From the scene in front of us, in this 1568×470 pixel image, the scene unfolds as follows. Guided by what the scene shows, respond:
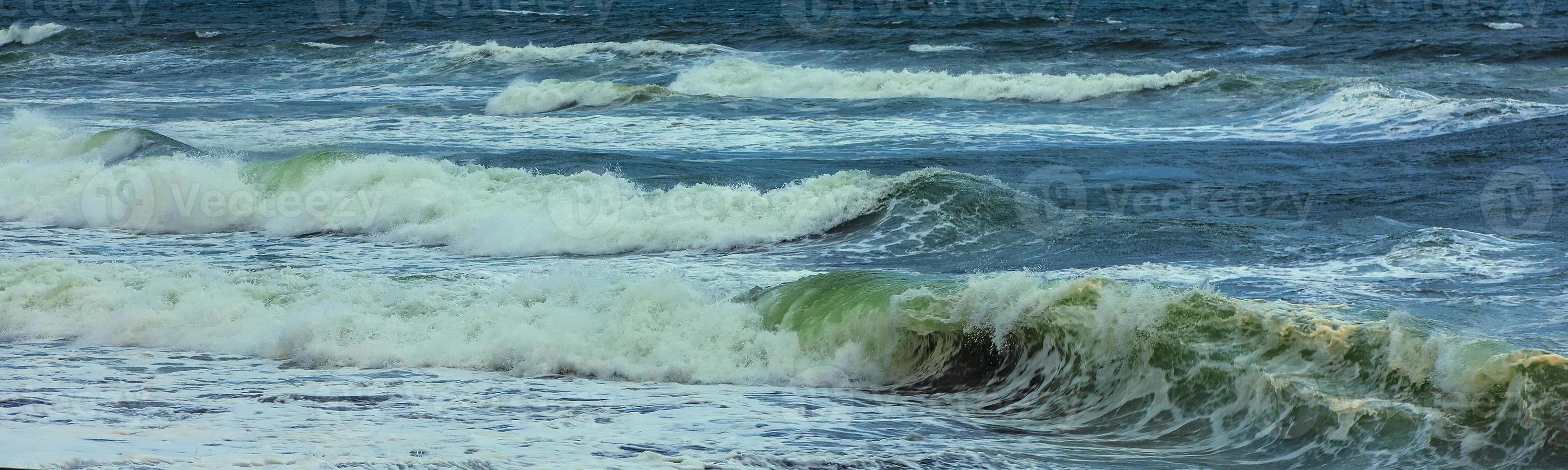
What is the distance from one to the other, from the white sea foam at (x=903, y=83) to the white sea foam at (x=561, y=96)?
6.51 ft

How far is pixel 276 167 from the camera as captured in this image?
48.9 ft

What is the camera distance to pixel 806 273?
10289 mm

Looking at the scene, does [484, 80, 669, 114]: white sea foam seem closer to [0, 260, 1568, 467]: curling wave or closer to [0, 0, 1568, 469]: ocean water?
[0, 0, 1568, 469]: ocean water

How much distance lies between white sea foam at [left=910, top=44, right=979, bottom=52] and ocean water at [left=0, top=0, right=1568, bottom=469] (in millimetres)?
4549

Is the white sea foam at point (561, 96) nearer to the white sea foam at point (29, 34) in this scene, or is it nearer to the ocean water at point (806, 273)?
the ocean water at point (806, 273)

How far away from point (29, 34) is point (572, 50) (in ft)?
54.7

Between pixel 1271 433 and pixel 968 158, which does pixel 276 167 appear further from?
pixel 1271 433

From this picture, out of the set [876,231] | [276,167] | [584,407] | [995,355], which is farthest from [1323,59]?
[584,407]

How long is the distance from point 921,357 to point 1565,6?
37.7 metres

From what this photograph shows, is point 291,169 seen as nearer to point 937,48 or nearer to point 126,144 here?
point 126,144

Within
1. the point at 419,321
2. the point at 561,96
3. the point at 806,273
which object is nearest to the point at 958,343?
the point at 806,273

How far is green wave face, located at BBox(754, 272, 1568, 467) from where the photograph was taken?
5.53 m

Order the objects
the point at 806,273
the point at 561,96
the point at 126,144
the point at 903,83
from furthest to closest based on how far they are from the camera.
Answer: the point at 903,83, the point at 561,96, the point at 126,144, the point at 806,273

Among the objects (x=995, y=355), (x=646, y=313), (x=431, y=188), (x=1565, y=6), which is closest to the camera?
(x=995, y=355)
